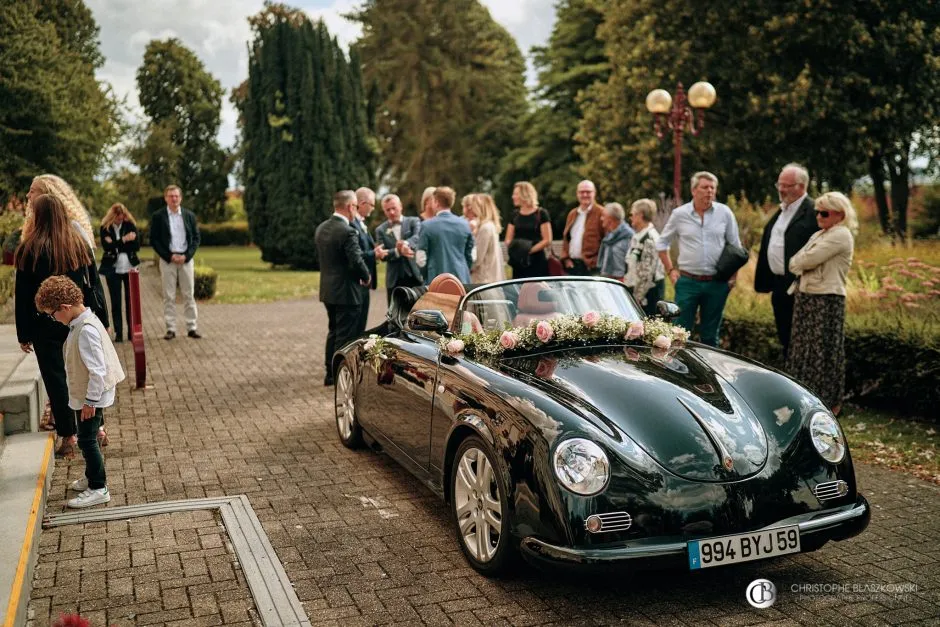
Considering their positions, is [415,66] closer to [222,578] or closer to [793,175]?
[793,175]

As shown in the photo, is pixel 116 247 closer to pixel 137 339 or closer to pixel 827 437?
pixel 137 339

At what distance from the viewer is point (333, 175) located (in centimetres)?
3450

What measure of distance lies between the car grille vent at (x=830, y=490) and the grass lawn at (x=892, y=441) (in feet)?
7.56

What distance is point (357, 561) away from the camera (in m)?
4.55

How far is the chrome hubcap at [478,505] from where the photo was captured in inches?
168

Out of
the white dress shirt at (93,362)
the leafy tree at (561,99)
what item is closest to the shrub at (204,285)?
the white dress shirt at (93,362)

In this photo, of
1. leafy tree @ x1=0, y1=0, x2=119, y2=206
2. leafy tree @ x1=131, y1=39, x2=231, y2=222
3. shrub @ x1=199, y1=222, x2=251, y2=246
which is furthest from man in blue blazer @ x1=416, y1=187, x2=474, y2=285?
shrub @ x1=199, y1=222, x2=251, y2=246

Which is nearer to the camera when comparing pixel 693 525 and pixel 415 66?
pixel 693 525

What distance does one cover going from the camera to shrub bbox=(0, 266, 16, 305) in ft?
45.8

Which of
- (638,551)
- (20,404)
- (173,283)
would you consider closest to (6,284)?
(173,283)

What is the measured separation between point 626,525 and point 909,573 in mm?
1667

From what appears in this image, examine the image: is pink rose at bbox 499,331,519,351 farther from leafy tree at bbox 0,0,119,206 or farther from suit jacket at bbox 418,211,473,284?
leafy tree at bbox 0,0,119,206

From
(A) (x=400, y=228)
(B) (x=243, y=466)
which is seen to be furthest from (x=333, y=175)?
(B) (x=243, y=466)

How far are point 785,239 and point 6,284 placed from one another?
1249 cm
